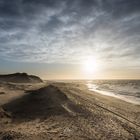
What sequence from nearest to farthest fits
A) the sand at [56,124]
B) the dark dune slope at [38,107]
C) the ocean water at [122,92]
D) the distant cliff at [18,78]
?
the sand at [56,124]
the dark dune slope at [38,107]
the ocean water at [122,92]
the distant cliff at [18,78]

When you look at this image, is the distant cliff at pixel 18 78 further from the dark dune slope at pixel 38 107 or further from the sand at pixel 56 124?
the sand at pixel 56 124

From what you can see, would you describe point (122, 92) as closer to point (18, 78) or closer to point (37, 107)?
point (37, 107)

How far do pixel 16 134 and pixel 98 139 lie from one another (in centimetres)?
421

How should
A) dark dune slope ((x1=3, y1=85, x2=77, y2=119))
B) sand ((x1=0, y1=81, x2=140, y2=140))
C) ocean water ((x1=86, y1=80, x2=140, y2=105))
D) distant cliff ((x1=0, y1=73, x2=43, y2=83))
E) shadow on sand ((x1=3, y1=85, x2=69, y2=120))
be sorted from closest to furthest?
sand ((x1=0, y1=81, x2=140, y2=140)) < shadow on sand ((x1=3, y1=85, x2=69, y2=120)) < dark dune slope ((x1=3, y1=85, x2=77, y2=119)) < ocean water ((x1=86, y1=80, x2=140, y2=105)) < distant cliff ((x1=0, y1=73, x2=43, y2=83))

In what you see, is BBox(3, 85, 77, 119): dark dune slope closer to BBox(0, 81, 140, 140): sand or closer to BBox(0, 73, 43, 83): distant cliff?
BBox(0, 81, 140, 140): sand

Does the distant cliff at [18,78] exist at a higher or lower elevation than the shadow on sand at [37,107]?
higher

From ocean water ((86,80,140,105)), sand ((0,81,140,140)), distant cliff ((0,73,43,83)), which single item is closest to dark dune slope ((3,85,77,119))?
sand ((0,81,140,140))

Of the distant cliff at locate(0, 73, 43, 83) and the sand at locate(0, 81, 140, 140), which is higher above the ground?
the distant cliff at locate(0, 73, 43, 83)

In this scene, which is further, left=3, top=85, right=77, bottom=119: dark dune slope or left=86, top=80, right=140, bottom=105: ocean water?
left=86, top=80, right=140, bottom=105: ocean water

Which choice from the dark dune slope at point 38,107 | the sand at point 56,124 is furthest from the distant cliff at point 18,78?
the sand at point 56,124

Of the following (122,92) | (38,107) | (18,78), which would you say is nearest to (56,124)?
(38,107)

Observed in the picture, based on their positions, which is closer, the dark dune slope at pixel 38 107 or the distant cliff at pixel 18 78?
the dark dune slope at pixel 38 107

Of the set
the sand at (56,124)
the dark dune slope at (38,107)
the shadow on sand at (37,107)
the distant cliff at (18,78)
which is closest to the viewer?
the sand at (56,124)

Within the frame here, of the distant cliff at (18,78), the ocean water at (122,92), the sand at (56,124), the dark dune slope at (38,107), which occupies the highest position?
the distant cliff at (18,78)
